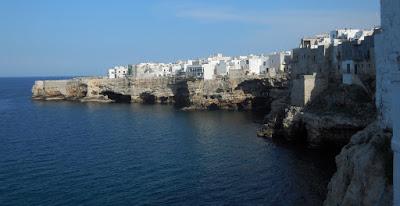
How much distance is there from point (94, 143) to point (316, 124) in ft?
64.8

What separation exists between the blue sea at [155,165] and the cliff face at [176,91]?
13.8m

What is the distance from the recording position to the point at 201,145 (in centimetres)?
4634

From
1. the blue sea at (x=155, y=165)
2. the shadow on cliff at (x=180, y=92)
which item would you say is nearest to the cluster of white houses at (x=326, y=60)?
the shadow on cliff at (x=180, y=92)

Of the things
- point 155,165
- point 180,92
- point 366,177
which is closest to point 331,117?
point 155,165

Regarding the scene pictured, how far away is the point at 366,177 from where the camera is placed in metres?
16.8

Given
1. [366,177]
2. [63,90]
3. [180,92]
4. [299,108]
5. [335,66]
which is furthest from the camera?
[63,90]

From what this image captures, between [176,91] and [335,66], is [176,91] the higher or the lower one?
the lower one

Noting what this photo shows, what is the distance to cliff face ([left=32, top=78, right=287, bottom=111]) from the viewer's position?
76.8m

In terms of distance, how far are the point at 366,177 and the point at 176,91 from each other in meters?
73.6

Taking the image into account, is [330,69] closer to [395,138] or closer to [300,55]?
[300,55]

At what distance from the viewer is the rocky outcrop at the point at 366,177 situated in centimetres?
1570

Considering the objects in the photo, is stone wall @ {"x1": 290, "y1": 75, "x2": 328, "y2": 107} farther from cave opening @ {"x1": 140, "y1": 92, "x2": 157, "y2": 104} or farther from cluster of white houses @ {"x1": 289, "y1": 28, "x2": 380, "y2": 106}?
cave opening @ {"x1": 140, "y1": 92, "x2": 157, "y2": 104}

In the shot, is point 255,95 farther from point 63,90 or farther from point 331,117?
point 63,90

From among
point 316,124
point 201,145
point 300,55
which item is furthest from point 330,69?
point 201,145
